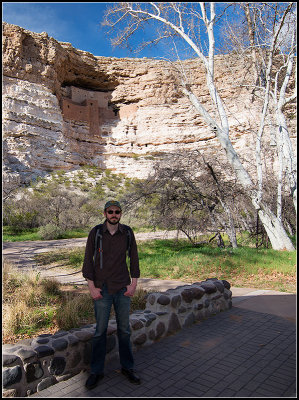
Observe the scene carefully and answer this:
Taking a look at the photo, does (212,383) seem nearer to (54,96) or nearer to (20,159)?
(20,159)

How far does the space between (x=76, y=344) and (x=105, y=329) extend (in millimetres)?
323

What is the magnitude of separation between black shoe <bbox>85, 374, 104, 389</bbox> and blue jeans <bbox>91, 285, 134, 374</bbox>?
3 cm

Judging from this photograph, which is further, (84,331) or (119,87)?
(119,87)

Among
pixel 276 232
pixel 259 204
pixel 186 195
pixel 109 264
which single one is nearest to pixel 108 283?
pixel 109 264

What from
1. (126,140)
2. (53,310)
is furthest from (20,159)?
(53,310)

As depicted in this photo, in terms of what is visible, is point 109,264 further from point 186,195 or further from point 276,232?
point 186,195

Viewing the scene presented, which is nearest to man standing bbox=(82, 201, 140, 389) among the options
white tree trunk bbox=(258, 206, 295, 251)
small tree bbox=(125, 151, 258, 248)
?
small tree bbox=(125, 151, 258, 248)

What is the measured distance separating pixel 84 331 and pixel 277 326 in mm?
2284

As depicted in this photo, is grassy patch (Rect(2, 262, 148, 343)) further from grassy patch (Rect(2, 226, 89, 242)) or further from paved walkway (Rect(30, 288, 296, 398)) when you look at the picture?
grassy patch (Rect(2, 226, 89, 242))

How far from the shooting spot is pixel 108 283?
261cm

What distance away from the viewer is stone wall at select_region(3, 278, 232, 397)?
2.35 m

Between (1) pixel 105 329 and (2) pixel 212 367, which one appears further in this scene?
(2) pixel 212 367

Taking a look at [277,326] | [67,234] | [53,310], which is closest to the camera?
[277,326]

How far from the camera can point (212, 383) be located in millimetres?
2477
